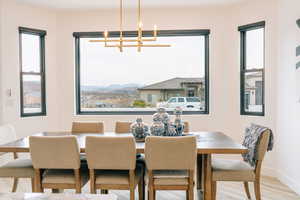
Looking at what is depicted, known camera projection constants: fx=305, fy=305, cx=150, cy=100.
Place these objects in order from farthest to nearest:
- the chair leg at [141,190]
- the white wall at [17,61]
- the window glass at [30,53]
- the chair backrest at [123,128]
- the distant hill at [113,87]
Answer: the distant hill at [113,87], the window glass at [30,53], the white wall at [17,61], the chair backrest at [123,128], the chair leg at [141,190]

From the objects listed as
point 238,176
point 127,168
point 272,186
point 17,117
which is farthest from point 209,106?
point 17,117

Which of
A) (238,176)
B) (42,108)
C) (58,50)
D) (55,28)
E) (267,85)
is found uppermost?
(55,28)

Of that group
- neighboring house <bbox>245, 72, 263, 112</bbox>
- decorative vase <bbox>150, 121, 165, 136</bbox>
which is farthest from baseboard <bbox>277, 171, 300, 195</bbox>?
decorative vase <bbox>150, 121, 165, 136</bbox>

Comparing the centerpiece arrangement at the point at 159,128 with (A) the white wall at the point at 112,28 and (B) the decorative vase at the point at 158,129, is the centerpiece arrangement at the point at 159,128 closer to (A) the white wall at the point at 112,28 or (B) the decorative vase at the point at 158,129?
(B) the decorative vase at the point at 158,129

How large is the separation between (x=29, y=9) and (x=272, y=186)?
4.59 metres

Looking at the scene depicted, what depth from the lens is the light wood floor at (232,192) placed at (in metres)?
3.72

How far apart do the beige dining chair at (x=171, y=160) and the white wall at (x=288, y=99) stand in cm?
176

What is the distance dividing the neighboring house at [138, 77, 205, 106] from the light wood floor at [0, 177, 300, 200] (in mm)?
1819

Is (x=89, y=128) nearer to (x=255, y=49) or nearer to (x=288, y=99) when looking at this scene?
(x=288, y=99)

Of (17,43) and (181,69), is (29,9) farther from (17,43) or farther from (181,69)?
(181,69)

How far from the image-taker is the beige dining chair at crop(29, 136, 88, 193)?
2875 millimetres

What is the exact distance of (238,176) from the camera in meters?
3.14

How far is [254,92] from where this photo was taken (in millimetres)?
4875

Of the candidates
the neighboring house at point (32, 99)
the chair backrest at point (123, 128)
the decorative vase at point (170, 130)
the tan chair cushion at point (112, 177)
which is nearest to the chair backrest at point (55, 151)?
the tan chair cushion at point (112, 177)
